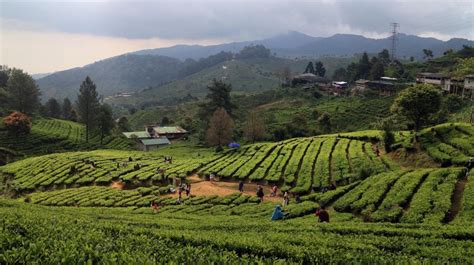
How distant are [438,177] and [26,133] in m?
75.1

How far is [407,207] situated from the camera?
21469mm

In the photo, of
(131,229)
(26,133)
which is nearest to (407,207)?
(131,229)

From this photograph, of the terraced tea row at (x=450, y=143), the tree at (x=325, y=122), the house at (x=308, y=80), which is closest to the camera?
the terraced tea row at (x=450, y=143)

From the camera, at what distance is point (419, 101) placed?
123ft

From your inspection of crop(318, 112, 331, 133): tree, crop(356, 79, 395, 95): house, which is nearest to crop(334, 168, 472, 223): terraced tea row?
crop(318, 112, 331, 133): tree

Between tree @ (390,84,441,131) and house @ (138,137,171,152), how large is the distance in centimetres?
5676

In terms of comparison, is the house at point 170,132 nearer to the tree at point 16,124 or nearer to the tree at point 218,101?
the tree at point 218,101

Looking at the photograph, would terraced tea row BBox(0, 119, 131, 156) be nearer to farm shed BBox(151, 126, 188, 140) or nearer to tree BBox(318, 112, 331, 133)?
farm shed BBox(151, 126, 188, 140)

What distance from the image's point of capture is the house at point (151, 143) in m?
83.6

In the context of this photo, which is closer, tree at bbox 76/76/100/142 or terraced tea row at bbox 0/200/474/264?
terraced tea row at bbox 0/200/474/264

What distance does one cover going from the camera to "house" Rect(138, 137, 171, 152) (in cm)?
8362

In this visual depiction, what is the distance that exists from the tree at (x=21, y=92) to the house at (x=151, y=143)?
1113 inches

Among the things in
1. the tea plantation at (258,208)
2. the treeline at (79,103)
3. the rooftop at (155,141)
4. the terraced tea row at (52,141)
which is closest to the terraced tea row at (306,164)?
the tea plantation at (258,208)

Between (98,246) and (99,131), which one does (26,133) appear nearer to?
(99,131)
